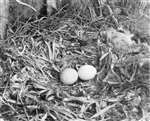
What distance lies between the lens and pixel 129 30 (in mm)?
2572

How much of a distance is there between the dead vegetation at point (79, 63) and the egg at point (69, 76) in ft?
0.13

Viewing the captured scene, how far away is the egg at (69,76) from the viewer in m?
2.22

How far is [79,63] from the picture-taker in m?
2.38

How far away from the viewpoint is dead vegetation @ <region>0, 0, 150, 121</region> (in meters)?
2.13

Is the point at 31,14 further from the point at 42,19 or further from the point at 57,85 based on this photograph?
the point at 57,85

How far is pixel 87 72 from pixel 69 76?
0.11m

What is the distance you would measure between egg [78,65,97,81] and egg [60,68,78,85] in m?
0.03

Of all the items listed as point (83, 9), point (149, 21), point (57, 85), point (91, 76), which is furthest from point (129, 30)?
point (57, 85)

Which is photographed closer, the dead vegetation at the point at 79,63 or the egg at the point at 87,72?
the dead vegetation at the point at 79,63

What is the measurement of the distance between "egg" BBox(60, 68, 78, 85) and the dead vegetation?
40 millimetres

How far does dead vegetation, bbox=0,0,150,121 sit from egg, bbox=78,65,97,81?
0.05 meters

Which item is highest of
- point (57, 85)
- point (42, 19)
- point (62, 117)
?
point (42, 19)

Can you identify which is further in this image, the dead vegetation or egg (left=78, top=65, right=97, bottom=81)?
egg (left=78, top=65, right=97, bottom=81)

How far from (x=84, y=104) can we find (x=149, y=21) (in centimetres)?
82
